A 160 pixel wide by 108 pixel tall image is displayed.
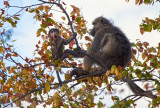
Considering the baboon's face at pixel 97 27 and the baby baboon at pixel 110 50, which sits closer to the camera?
the baby baboon at pixel 110 50

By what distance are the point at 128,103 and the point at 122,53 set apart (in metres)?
1.76

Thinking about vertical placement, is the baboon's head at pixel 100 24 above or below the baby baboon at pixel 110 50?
above

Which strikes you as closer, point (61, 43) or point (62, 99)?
point (62, 99)

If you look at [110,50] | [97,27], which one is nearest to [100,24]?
[97,27]

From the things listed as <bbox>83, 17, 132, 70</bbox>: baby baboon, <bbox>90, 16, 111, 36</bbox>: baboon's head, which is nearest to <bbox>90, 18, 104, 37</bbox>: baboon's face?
<bbox>90, 16, 111, 36</bbox>: baboon's head

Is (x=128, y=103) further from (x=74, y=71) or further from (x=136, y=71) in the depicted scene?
(x=74, y=71)

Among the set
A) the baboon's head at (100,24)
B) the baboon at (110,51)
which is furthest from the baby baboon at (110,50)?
the baboon's head at (100,24)

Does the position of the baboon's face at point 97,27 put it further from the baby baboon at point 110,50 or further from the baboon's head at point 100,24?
the baby baboon at point 110,50

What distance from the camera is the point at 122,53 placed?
5.42m

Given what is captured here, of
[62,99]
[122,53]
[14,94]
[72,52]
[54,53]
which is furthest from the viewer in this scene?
[122,53]

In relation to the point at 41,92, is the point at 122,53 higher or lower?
higher

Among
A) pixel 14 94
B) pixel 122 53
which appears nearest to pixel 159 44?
pixel 122 53

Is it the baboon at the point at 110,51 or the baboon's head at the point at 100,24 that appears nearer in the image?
the baboon at the point at 110,51

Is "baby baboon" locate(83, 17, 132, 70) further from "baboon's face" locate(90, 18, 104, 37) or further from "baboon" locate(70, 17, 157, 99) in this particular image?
"baboon's face" locate(90, 18, 104, 37)
